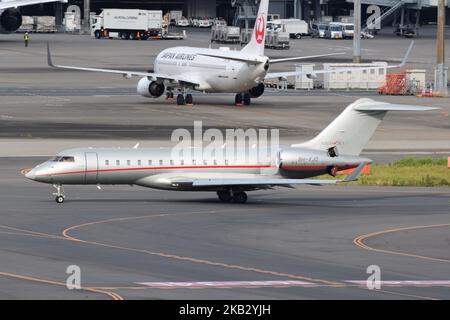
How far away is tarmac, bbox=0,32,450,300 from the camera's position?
35.2m

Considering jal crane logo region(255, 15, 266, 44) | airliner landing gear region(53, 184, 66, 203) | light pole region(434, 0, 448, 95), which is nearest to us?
airliner landing gear region(53, 184, 66, 203)

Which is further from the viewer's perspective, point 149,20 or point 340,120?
point 149,20

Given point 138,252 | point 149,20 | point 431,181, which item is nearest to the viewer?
point 138,252

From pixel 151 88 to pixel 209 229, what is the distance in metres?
53.0

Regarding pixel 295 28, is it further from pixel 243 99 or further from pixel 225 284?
pixel 225 284

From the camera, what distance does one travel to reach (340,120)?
179 feet

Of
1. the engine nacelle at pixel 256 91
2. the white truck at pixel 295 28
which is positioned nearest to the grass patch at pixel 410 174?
the engine nacelle at pixel 256 91

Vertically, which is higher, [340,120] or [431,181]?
[340,120]

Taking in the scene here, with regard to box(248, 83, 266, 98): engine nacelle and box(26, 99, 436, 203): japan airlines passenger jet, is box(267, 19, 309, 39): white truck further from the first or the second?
box(26, 99, 436, 203): japan airlines passenger jet

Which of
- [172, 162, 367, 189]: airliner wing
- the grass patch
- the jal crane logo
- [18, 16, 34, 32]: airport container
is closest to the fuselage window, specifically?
[172, 162, 367, 189]: airliner wing

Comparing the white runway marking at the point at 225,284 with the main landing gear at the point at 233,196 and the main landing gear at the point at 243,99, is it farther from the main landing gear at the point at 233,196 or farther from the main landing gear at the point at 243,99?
the main landing gear at the point at 243,99
